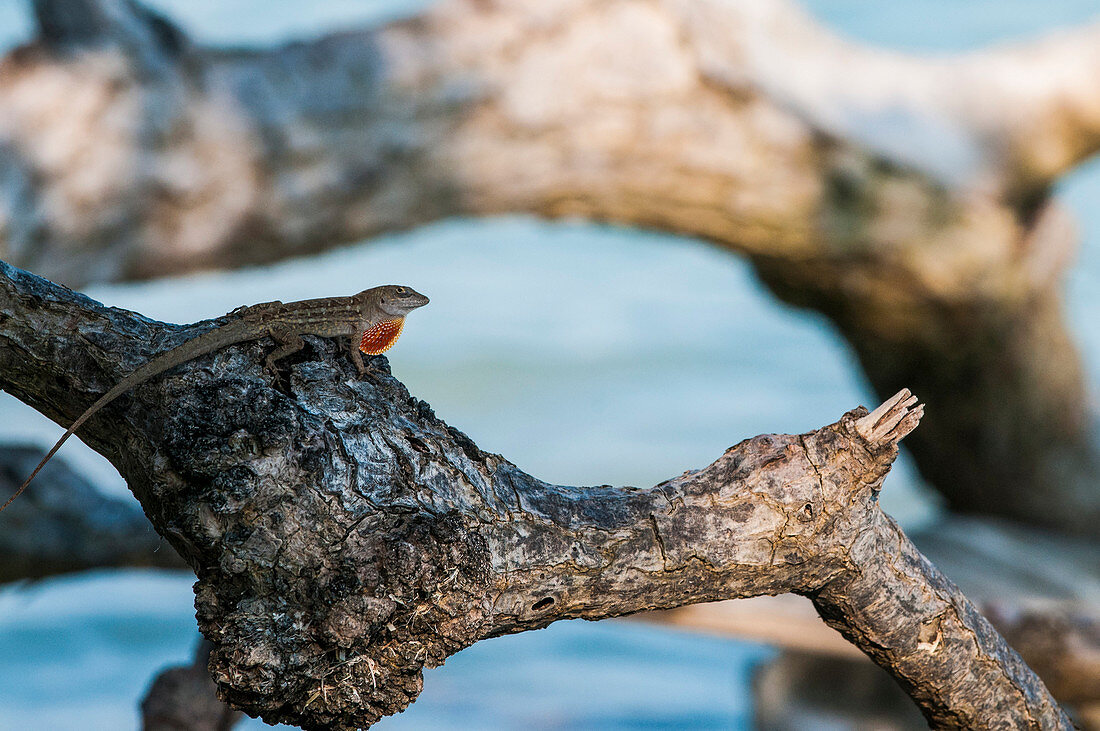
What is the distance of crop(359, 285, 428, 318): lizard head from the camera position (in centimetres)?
193

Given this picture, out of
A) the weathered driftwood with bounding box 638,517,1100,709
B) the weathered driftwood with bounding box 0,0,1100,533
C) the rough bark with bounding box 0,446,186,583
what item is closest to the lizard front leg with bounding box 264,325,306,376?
the rough bark with bounding box 0,446,186,583

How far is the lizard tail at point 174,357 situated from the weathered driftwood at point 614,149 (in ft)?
7.46

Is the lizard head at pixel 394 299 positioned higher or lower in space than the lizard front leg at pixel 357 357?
higher

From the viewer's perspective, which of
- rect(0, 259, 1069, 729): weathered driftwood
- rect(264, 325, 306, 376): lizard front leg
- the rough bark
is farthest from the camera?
the rough bark

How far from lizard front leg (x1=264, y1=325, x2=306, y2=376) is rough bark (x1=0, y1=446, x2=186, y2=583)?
2044 mm

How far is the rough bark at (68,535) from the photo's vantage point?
10.9 ft

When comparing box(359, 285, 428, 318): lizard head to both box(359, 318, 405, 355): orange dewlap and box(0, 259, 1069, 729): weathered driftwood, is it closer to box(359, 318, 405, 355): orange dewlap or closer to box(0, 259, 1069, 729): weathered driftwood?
box(359, 318, 405, 355): orange dewlap

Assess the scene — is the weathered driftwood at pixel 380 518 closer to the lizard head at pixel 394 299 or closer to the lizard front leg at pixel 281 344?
the lizard front leg at pixel 281 344

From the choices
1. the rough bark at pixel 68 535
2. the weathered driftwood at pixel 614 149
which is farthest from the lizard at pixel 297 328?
the weathered driftwood at pixel 614 149

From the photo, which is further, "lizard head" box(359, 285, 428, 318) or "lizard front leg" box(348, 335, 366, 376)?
"lizard head" box(359, 285, 428, 318)

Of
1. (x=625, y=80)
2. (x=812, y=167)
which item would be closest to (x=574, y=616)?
(x=625, y=80)

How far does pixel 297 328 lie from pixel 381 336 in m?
0.29

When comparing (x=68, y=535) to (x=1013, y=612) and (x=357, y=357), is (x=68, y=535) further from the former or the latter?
(x=1013, y=612)

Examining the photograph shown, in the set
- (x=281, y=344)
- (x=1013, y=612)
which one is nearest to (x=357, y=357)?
(x=281, y=344)
